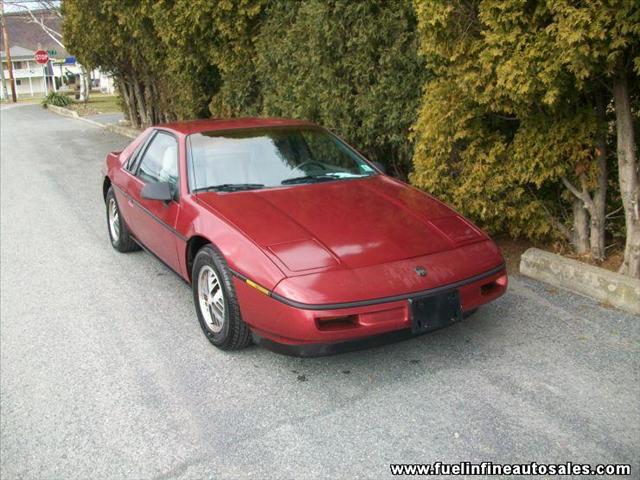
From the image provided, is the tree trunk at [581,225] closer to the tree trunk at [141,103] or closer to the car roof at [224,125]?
the car roof at [224,125]

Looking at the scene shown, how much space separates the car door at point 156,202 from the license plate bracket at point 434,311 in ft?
6.21

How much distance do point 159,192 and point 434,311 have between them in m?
2.22

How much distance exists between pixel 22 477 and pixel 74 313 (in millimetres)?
1968

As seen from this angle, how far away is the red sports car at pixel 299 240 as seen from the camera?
3229 mm

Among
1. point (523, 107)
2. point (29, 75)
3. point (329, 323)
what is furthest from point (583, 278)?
point (29, 75)

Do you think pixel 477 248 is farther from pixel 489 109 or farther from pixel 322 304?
pixel 489 109

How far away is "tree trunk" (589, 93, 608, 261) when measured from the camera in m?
4.65

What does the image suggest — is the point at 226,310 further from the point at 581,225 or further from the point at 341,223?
the point at 581,225

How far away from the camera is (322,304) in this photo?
10.3 ft

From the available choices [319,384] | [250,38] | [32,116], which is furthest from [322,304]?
[32,116]

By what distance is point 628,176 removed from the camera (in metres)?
4.43

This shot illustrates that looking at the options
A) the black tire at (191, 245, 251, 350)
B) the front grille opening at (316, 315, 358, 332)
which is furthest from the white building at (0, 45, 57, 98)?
the front grille opening at (316, 315, 358, 332)

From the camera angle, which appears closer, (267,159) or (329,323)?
(329,323)

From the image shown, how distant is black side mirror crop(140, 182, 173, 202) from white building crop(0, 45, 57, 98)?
228 feet
